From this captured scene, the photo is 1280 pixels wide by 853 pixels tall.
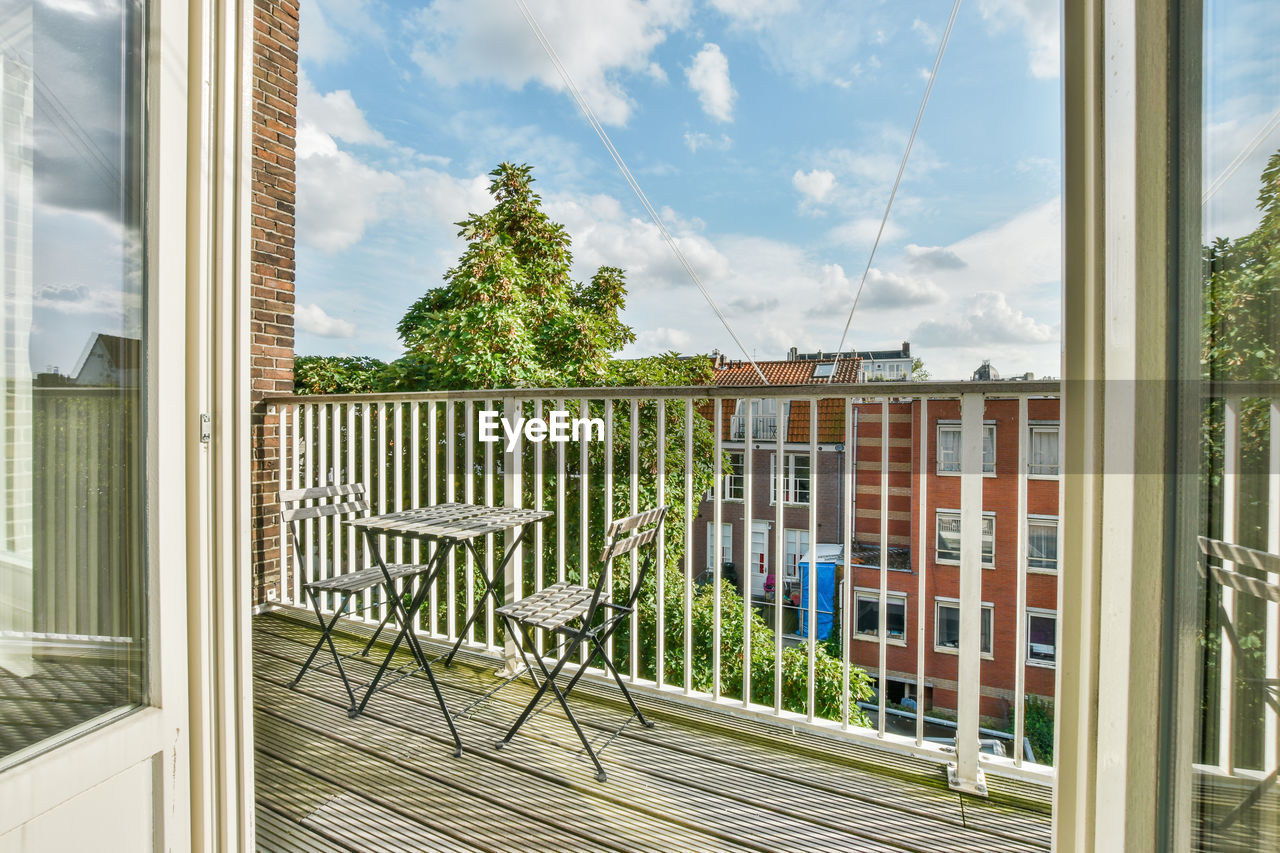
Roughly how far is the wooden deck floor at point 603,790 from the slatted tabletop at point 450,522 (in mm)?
752

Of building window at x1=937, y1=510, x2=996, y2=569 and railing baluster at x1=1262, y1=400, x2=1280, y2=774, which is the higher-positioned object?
railing baluster at x1=1262, y1=400, x2=1280, y2=774

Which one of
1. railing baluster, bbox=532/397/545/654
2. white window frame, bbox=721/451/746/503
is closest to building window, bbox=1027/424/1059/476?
railing baluster, bbox=532/397/545/654

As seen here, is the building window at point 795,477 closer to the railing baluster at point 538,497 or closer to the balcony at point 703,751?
the railing baluster at point 538,497

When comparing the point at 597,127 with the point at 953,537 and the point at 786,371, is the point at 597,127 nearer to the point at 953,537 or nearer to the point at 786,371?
the point at 953,537

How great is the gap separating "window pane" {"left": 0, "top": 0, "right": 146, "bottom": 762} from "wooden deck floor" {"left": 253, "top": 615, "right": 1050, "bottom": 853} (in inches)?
43.2

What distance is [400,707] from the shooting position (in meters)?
2.50

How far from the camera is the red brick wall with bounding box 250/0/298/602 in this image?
3652 millimetres

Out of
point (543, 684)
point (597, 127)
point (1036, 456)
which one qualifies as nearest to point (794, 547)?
point (597, 127)

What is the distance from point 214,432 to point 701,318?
13.9 m

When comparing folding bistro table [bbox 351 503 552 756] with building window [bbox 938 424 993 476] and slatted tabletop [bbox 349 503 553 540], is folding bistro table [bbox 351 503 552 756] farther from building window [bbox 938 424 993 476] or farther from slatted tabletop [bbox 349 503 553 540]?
building window [bbox 938 424 993 476]

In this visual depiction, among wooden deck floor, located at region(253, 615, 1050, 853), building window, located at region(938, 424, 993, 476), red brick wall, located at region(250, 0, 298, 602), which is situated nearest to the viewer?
wooden deck floor, located at region(253, 615, 1050, 853)

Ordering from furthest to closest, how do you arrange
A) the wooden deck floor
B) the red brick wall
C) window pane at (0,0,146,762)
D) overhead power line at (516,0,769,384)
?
overhead power line at (516,0,769,384) < the red brick wall < the wooden deck floor < window pane at (0,0,146,762)

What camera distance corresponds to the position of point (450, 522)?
96.8 inches

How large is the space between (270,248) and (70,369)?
332cm
